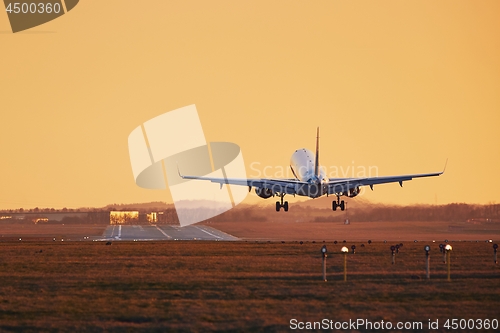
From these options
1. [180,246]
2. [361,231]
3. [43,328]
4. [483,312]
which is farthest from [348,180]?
[43,328]

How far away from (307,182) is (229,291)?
45.8 metres

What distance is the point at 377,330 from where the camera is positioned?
33469 millimetres

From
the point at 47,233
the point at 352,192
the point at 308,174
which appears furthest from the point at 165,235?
the point at 308,174

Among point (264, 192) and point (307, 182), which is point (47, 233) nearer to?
point (264, 192)

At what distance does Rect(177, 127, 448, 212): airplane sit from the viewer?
9038 cm

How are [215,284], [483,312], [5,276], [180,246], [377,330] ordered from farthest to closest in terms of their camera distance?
[180,246] → [5,276] → [215,284] → [483,312] → [377,330]

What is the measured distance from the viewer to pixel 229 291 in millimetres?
45312

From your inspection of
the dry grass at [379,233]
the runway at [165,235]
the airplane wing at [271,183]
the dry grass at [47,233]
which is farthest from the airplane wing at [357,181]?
the dry grass at [47,233]

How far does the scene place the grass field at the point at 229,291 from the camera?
36.1 metres

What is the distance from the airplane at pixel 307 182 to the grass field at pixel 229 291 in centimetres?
1921

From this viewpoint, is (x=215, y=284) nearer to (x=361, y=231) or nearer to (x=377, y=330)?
(x=377, y=330)

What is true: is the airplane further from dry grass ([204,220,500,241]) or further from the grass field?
the grass field

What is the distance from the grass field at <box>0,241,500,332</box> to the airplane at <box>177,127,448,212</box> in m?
19.2

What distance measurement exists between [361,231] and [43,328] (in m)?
99.8
